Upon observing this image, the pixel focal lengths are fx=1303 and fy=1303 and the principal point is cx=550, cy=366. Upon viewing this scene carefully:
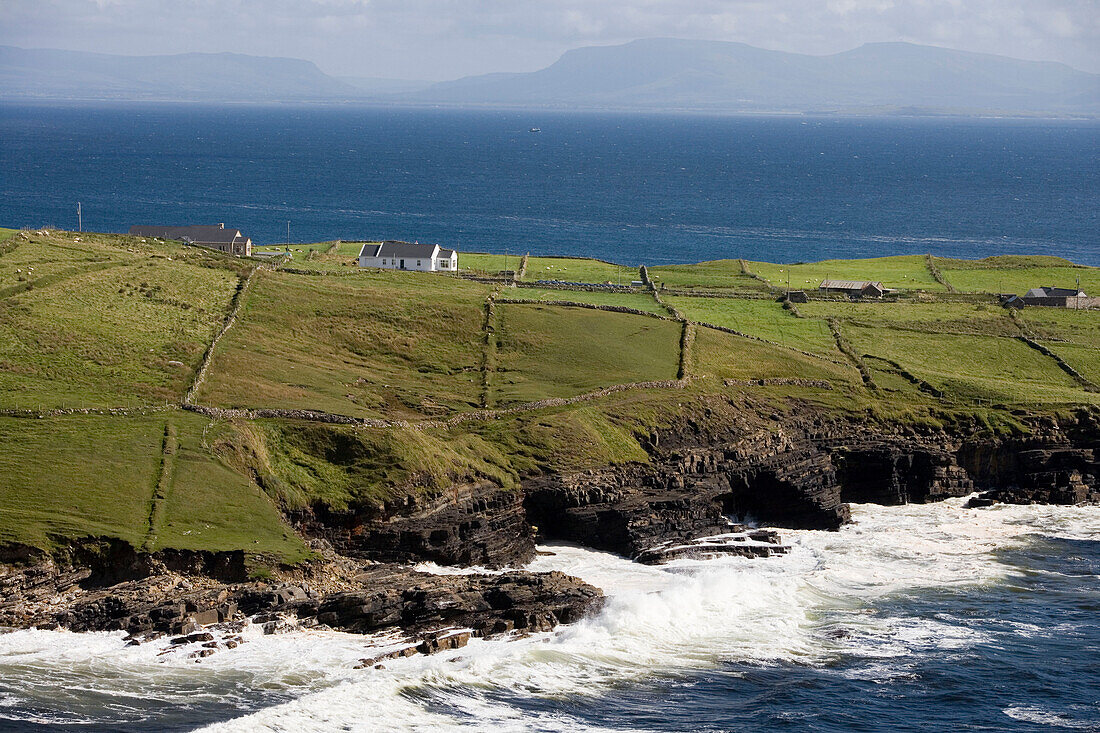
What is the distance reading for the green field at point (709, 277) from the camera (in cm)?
14150

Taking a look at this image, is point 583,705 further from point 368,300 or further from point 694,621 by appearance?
point 368,300

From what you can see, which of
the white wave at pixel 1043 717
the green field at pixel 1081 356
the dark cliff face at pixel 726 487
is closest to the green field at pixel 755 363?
the dark cliff face at pixel 726 487

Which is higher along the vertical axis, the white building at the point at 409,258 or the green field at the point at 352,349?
the white building at the point at 409,258

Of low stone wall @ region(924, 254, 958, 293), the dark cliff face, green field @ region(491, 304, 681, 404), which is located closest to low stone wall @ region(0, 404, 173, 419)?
the dark cliff face

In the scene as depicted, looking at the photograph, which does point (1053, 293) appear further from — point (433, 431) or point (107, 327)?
point (107, 327)

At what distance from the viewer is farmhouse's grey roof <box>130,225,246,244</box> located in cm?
14000

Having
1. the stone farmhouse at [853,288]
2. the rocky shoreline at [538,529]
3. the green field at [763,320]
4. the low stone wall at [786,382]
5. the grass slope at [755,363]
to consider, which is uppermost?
the stone farmhouse at [853,288]

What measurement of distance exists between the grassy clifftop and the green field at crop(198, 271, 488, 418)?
239 mm

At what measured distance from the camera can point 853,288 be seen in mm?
143375

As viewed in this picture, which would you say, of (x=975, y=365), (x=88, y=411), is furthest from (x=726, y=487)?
(x=88, y=411)

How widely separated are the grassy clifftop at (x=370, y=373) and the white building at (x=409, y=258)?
4.08 metres

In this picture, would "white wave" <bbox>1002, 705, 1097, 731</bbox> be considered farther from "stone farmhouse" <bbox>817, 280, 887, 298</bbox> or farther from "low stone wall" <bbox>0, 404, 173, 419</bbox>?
"stone farmhouse" <bbox>817, 280, 887, 298</bbox>

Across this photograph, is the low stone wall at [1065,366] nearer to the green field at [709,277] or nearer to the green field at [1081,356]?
the green field at [1081,356]

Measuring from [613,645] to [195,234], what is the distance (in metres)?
90.4
